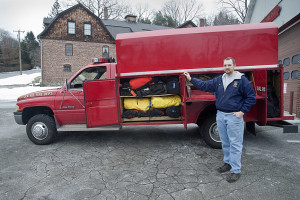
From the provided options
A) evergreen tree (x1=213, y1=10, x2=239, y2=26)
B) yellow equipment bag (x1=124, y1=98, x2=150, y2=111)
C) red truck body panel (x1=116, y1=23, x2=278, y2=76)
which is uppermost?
evergreen tree (x1=213, y1=10, x2=239, y2=26)

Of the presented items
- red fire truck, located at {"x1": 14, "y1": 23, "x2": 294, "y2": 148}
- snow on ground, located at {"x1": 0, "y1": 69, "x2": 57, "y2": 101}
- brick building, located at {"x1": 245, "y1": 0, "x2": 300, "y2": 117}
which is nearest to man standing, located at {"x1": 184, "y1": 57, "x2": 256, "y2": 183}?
red fire truck, located at {"x1": 14, "y1": 23, "x2": 294, "y2": 148}

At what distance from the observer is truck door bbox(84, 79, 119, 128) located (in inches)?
199

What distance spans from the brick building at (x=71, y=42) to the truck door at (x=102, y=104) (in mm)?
24078

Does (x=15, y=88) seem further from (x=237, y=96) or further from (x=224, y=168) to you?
(x=237, y=96)

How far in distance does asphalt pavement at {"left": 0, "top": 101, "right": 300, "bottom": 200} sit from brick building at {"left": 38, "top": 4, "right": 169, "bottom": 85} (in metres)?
22.6

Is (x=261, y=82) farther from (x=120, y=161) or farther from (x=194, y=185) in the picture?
(x=120, y=161)

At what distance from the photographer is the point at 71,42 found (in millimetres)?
27625

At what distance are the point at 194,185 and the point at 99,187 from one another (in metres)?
1.45

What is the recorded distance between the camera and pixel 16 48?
5669 cm

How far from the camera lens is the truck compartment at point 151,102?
5082 millimetres

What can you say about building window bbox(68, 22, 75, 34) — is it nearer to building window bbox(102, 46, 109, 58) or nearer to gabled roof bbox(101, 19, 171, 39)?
building window bbox(102, 46, 109, 58)

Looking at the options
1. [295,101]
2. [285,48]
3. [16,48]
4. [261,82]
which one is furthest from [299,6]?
[16,48]

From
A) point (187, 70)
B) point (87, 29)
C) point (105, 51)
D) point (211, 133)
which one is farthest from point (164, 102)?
point (87, 29)

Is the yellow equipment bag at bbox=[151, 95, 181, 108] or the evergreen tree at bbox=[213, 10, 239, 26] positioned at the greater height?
the evergreen tree at bbox=[213, 10, 239, 26]
